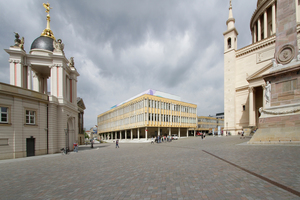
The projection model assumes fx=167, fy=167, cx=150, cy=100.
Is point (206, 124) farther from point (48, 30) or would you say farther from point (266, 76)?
point (48, 30)

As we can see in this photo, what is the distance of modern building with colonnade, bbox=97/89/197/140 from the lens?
178 ft

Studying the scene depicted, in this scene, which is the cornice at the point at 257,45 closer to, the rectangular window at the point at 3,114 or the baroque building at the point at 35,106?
the baroque building at the point at 35,106

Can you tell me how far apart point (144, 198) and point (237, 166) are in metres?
5.38

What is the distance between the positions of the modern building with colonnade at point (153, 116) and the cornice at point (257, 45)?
26176mm

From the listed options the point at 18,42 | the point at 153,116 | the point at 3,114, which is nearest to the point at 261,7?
the point at 153,116

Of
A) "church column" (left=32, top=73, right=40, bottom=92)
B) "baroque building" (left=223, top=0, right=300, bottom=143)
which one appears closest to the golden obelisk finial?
"church column" (left=32, top=73, right=40, bottom=92)

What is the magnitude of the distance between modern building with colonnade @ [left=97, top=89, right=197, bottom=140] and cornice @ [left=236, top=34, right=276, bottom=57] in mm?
26176

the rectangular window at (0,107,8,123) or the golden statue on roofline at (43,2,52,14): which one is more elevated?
the golden statue on roofline at (43,2,52,14)

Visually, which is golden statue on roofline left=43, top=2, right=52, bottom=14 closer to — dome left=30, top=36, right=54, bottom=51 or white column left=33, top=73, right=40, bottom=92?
dome left=30, top=36, right=54, bottom=51

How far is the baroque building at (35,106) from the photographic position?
1800 cm

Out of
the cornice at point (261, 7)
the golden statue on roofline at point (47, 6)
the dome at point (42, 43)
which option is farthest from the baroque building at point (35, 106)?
the cornice at point (261, 7)

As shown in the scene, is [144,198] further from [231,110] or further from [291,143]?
[231,110]

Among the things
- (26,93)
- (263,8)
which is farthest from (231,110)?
(26,93)

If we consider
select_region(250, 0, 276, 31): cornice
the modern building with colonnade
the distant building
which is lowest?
the distant building
